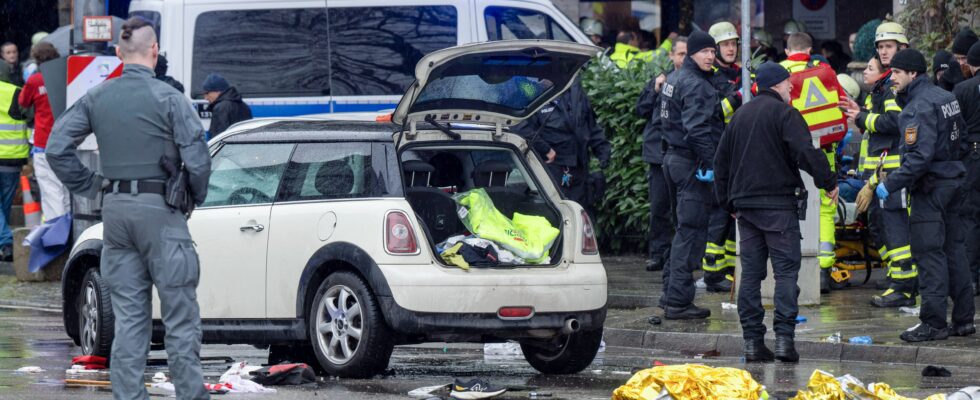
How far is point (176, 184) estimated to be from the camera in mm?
7797

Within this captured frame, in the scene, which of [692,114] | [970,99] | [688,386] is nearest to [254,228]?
[688,386]

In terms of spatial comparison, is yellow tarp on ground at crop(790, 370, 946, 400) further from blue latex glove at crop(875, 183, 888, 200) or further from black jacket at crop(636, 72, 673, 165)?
black jacket at crop(636, 72, 673, 165)

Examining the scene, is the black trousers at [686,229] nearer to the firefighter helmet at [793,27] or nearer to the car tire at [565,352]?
the car tire at [565,352]

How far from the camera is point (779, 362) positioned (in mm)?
10453

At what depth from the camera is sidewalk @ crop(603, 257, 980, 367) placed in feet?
34.8

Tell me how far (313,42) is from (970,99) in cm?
642

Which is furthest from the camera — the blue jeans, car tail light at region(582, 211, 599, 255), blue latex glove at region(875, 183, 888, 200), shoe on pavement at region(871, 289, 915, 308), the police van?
the blue jeans

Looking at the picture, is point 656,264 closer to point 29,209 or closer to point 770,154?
point 770,154

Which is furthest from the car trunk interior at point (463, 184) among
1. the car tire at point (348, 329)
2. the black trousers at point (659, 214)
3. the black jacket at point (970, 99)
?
the black trousers at point (659, 214)

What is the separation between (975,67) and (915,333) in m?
2.31

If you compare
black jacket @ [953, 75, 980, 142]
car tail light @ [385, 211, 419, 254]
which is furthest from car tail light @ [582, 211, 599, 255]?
black jacket @ [953, 75, 980, 142]

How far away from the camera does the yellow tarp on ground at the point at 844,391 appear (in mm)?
7941

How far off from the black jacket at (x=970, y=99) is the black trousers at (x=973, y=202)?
22 cm

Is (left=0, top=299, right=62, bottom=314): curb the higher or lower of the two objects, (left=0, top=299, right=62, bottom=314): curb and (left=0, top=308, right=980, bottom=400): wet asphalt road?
the higher
